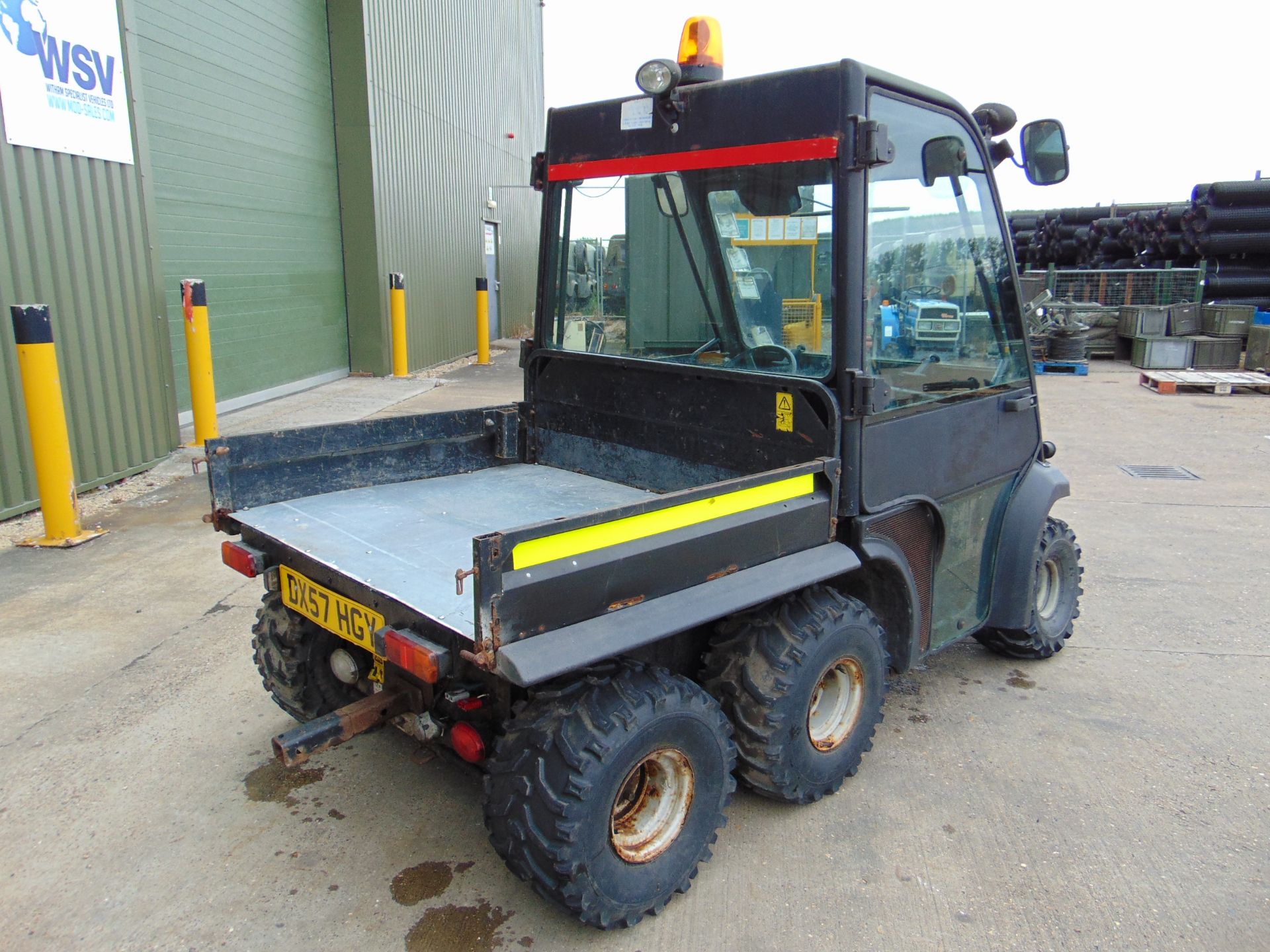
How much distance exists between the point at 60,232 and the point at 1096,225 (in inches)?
731

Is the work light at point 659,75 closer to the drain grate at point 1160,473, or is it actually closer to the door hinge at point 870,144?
the door hinge at point 870,144

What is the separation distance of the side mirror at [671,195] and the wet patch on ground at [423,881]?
2.29m

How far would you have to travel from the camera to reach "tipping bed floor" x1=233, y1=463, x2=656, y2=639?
8.40 ft

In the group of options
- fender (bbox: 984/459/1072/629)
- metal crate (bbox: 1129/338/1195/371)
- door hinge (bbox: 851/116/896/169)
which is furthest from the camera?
metal crate (bbox: 1129/338/1195/371)

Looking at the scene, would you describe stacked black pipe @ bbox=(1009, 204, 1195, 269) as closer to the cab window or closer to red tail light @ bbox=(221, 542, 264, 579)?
the cab window

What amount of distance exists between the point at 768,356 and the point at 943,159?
91 centimetres

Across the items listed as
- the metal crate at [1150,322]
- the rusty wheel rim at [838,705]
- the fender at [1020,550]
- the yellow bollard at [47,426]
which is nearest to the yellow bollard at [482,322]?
the yellow bollard at [47,426]

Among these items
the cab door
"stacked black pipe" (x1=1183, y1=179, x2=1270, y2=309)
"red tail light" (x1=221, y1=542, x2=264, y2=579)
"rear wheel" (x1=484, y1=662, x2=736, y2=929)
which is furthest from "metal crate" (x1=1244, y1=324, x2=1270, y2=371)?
Answer: "red tail light" (x1=221, y1=542, x2=264, y2=579)

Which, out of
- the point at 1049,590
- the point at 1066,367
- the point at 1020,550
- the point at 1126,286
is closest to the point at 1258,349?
the point at 1066,367

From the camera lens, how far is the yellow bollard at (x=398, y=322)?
1152 cm

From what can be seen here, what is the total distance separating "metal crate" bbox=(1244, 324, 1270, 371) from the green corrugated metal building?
40.3 ft

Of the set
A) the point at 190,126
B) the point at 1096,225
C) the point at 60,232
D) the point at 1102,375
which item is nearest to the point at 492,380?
the point at 190,126

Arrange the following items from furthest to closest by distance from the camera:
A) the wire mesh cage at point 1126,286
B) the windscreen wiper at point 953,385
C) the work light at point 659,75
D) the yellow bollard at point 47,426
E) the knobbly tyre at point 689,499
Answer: the wire mesh cage at point 1126,286, the yellow bollard at point 47,426, the windscreen wiper at point 953,385, the work light at point 659,75, the knobbly tyre at point 689,499

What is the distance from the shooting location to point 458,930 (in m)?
2.47
